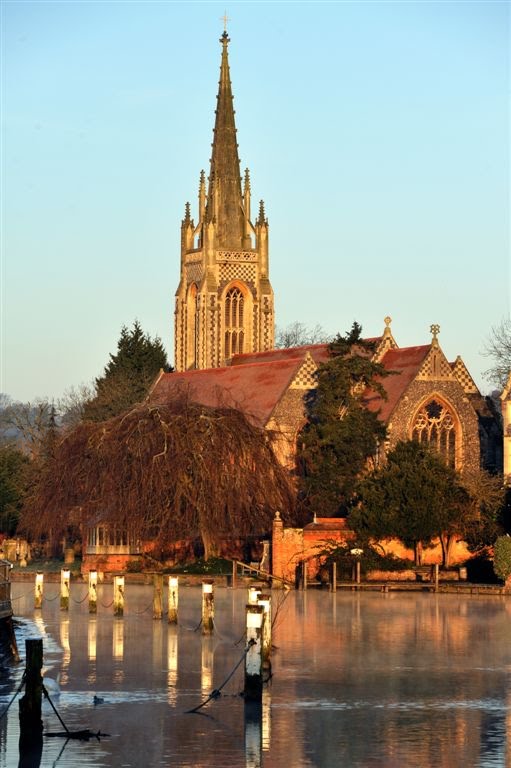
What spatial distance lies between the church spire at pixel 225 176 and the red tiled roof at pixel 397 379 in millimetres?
27650

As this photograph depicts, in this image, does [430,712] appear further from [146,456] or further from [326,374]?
[326,374]

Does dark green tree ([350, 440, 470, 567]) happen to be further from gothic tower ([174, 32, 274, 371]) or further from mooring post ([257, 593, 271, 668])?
gothic tower ([174, 32, 274, 371])

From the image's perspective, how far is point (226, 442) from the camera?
5344 centimetres

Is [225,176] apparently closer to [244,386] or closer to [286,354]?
[286,354]

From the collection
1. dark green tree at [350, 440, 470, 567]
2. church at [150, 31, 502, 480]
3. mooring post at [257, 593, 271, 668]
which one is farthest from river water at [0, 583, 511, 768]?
church at [150, 31, 502, 480]

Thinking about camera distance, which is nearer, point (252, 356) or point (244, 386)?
point (244, 386)

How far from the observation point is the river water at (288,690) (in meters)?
19.5

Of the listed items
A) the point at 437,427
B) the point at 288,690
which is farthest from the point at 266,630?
the point at 437,427

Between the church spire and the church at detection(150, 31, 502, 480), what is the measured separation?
A: 2.1 inches

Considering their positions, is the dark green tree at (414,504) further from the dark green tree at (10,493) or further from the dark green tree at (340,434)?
the dark green tree at (10,493)

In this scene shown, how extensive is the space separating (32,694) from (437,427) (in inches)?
1775

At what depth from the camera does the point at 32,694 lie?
66.1ft

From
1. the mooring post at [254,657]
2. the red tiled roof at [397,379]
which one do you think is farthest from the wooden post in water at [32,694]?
the red tiled roof at [397,379]

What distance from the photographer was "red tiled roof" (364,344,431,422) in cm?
6292
